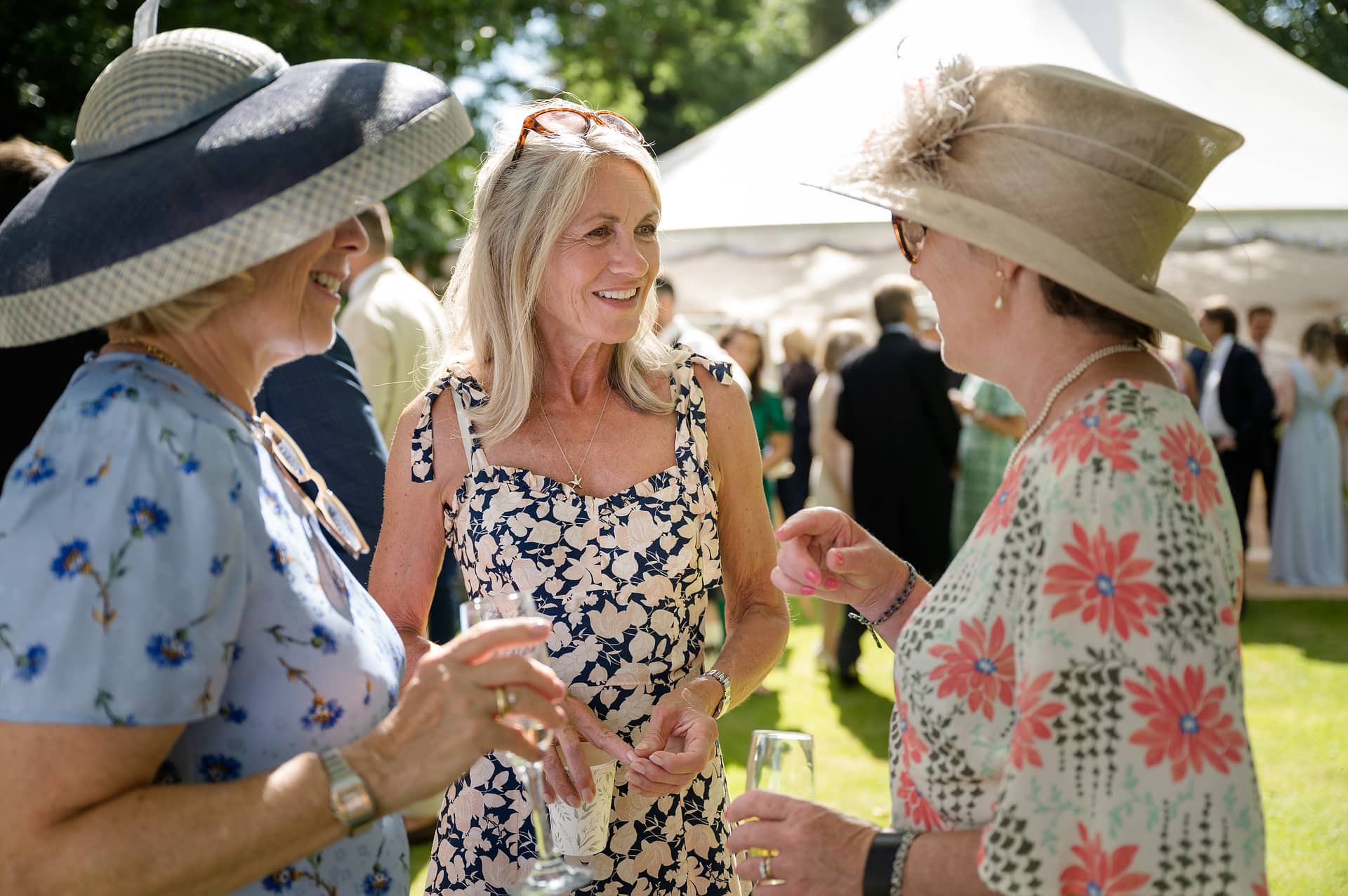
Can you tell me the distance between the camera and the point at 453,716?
4.32 ft

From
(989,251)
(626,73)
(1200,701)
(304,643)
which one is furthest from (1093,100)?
(626,73)

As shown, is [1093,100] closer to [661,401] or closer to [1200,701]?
[1200,701]

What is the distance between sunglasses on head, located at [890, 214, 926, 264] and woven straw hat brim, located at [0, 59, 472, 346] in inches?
28.5

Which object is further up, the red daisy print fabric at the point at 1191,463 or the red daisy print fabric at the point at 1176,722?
the red daisy print fabric at the point at 1191,463

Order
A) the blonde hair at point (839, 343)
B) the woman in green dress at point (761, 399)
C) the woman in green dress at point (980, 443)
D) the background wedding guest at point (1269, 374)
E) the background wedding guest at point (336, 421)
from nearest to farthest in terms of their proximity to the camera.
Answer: the background wedding guest at point (336, 421), the woman in green dress at point (980, 443), the woman in green dress at point (761, 399), the blonde hair at point (839, 343), the background wedding guest at point (1269, 374)

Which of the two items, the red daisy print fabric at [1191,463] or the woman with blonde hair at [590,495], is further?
the woman with blonde hair at [590,495]

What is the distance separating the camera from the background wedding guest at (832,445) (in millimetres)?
7453

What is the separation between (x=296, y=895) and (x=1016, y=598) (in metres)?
0.99

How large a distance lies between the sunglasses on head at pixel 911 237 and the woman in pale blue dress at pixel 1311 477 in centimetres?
1002

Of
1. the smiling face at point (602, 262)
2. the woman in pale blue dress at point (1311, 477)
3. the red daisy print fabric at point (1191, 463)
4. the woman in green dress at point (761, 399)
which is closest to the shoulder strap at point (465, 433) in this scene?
the smiling face at point (602, 262)

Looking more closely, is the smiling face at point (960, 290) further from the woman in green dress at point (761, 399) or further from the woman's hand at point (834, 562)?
the woman in green dress at point (761, 399)

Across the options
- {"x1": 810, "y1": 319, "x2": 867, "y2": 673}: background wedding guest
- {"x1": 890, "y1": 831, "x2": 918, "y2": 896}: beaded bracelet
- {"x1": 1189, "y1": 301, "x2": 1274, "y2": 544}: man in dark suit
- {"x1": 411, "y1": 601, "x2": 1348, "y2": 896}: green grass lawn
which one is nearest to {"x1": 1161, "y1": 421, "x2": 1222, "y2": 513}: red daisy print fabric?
{"x1": 890, "y1": 831, "x2": 918, "y2": 896}: beaded bracelet

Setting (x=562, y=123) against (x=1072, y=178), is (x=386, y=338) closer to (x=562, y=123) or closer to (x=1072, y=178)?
(x=562, y=123)

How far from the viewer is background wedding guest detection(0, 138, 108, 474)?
260cm
